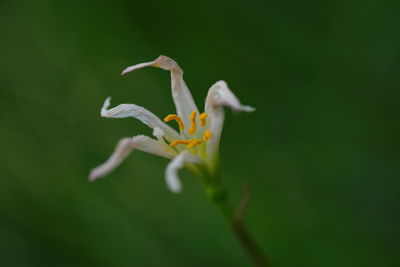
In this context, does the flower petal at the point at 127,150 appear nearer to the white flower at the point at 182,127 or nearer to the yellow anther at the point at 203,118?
the white flower at the point at 182,127

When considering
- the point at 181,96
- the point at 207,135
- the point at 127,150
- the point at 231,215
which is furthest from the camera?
the point at 181,96

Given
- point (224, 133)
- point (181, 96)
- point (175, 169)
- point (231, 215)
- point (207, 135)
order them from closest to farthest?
1. point (175, 169)
2. point (207, 135)
3. point (231, 215)
4. point (181, 96)
5. point (224, 133)

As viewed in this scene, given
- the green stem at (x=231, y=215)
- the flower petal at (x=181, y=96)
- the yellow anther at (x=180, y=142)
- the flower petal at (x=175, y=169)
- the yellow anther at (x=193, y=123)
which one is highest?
the flower petal at (x=181, y=96)

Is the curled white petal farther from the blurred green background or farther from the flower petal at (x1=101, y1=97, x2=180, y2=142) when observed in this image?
the blurred green background

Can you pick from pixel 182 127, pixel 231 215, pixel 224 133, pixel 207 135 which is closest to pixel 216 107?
pixel 207 135

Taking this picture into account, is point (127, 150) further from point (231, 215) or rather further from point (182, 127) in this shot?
point (231, 215)

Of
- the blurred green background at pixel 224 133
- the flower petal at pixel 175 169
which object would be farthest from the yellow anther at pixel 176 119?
the blurred green background at pixel 224 133

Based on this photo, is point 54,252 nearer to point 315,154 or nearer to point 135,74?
point 135,74
